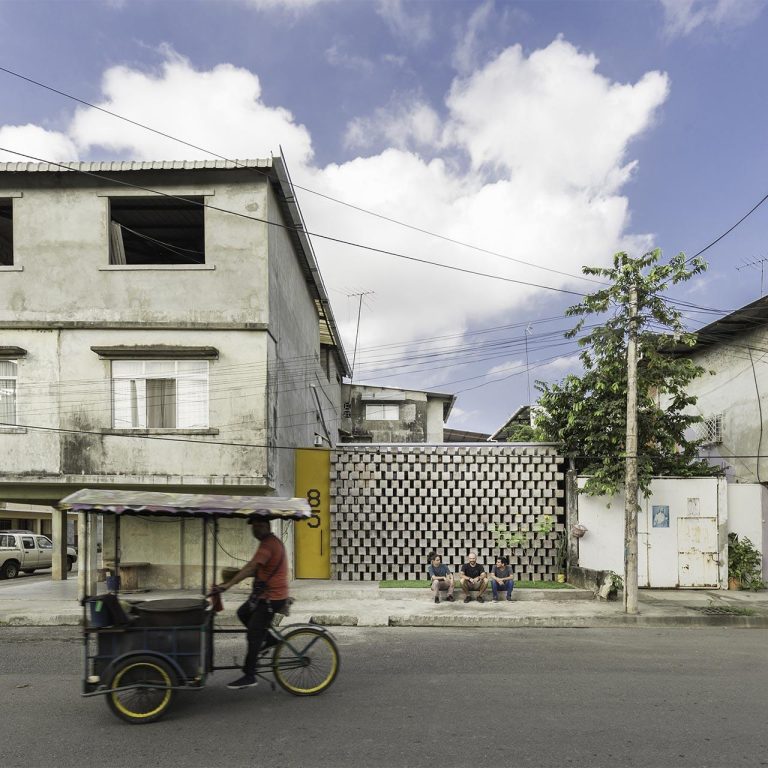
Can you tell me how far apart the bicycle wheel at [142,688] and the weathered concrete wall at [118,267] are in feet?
31.2

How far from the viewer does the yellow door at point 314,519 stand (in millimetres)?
16109

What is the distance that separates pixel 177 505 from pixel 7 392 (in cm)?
1034

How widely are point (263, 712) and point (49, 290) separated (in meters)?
11.9

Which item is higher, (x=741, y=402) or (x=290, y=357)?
(x=290, y=357)

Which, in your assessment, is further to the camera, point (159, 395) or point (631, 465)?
point (159, 395)

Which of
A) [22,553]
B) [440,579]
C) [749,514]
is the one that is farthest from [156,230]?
[749,514]

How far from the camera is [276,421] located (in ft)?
50.4

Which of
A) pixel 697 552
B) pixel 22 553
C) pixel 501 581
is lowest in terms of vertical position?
pixel 22 553

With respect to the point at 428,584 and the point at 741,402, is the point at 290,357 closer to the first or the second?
the point at 428,584

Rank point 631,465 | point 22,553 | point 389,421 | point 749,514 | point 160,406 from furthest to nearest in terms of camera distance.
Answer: point 389,421
point 22,553
point 749,514
point 160,406
point 631,465

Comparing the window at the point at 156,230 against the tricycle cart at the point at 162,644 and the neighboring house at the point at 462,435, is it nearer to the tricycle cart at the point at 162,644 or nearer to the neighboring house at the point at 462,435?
the tricycle cart at the point at 162,644

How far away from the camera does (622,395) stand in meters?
14.8

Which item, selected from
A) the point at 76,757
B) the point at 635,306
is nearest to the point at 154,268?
the point at 635,306

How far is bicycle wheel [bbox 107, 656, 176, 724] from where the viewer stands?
5.83 metres
